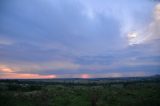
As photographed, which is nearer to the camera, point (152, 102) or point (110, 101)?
point (152, 102)

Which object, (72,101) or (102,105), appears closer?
(102,105)

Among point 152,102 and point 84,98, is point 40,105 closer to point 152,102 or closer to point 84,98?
point 84,98

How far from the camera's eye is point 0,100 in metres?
37.4

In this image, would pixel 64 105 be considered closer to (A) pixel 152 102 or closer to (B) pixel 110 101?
(B) pixel 110 101

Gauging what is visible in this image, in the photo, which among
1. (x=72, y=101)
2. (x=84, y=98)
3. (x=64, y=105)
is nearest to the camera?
(x=64, y=105)

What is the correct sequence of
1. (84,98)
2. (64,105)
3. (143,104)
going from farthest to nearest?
(84,98) → (64,105) → (143,104)

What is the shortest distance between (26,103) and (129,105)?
47.4 feet

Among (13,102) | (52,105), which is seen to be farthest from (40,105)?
(13,102)

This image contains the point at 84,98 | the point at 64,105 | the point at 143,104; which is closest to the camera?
the point at 143,104

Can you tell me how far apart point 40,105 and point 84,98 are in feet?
30.2

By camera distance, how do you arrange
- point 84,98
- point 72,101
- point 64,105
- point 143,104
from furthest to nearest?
point 84,98, point 72,101, point 64,105, point 143,104

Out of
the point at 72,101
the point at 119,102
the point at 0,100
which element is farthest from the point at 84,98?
the point at 0,100

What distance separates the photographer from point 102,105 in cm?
3578

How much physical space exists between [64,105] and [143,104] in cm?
1073
